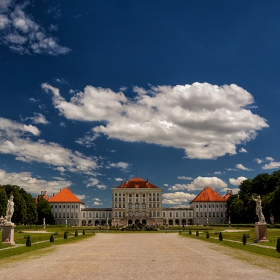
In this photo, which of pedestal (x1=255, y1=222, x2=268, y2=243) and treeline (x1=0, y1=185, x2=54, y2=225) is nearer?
pedestal (x1=255, y1=222, x2=268, y2=243)

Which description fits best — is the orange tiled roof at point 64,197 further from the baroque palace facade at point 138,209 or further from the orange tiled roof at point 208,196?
the orange tiled roof at point 208,196

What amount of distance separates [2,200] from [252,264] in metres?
56.2

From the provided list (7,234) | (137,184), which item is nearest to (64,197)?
(137,184)

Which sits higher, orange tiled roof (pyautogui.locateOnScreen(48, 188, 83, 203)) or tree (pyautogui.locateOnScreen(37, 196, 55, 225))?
orange tiled roof (pyautogui.locateOnScreen(48, 188, 83, 203))

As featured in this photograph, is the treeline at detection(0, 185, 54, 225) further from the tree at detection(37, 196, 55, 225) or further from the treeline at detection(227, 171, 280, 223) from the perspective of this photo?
the treeline at detection(227, 171, 280, 223)

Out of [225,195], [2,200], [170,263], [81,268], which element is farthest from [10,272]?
[225,195]

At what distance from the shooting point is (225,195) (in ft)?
404

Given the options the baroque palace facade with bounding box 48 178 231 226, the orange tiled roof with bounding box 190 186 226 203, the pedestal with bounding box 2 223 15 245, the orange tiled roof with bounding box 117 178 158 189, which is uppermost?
the orange tiled roof with bounding box 117 178 158 189

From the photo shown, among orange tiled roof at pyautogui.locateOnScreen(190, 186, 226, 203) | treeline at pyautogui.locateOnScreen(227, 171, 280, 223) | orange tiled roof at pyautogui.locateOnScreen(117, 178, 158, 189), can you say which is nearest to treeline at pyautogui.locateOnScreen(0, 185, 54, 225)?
orange tiled roof at pyautogui.locateOnScreen(117, 178, 158, 189)

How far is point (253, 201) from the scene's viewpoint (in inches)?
2606

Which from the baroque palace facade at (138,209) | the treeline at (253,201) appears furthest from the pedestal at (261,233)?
the baroque palace facade at (138,209)

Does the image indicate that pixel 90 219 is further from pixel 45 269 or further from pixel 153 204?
pixel 45 269

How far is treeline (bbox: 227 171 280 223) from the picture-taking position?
5591 centimetres

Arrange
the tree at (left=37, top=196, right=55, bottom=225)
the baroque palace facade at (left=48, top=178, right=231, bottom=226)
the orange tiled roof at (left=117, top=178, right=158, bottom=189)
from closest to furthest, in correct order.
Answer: the tree at (left=37, top=196, right=55, bottom=225), the baroque palace facade at (left=48, top=178, right=231, bottom=226), the orange tiled roof at (left=117, top=178, right=158, bottom=189)
